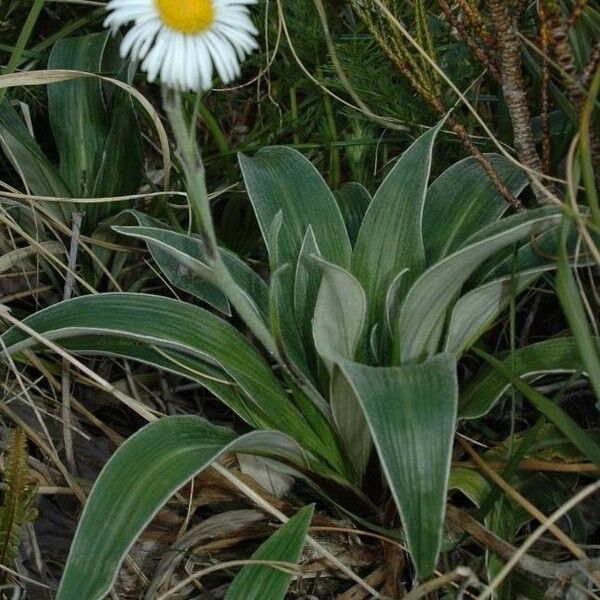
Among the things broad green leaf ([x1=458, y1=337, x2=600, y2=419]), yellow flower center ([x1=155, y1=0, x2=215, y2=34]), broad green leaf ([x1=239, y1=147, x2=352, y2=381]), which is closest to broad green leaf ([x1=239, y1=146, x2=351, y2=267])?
broad green leaf ([x1=239, y1=147, x2=352, y2=381])

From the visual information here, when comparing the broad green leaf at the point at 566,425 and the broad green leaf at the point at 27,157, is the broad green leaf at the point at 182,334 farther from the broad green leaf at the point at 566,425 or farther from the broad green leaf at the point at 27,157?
the broad green leaf at the point at 27,157

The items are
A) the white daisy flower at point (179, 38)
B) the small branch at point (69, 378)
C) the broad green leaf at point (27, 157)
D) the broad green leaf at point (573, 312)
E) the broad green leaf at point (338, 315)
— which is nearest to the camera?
the white daisy flower at point (179, 38)

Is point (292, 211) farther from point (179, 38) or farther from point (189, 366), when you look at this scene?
point (179, 38)

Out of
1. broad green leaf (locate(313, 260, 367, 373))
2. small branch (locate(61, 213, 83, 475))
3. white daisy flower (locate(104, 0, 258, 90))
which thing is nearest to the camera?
white daisy flower (locate(104, 0, 258, 90))

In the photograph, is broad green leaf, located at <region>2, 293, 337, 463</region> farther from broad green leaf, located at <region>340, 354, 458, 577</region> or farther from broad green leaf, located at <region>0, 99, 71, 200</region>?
broad green leaf, located at <region>0, 99, 71, 200</region>

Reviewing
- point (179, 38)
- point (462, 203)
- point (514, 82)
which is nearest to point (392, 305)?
point (462, 203)

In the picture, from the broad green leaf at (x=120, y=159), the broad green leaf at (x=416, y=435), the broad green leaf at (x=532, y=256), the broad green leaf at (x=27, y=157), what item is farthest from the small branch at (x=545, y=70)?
the broad green leaf at (x=27, y=157)

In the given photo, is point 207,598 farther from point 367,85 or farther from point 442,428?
point 367,85
